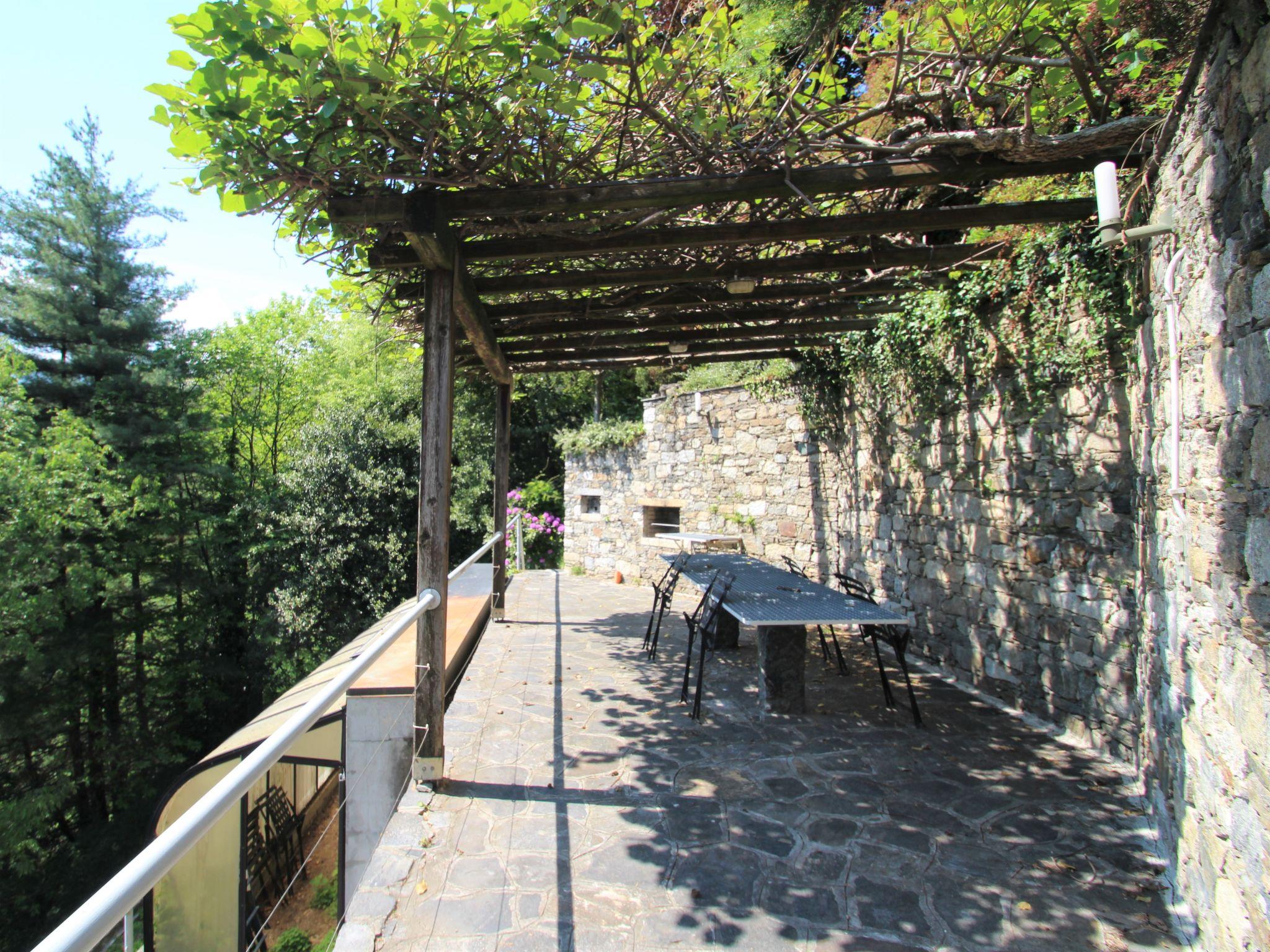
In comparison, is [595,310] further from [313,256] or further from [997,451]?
[997,451]

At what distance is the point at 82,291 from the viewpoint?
1231 cm

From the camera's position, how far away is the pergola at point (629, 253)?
2.90 metres

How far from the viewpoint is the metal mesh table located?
355cm

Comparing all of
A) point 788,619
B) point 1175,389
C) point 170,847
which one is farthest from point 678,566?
point 170,847

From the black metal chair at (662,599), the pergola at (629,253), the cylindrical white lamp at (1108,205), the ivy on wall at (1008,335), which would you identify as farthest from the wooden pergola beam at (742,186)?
the black metal chair at (662,599)

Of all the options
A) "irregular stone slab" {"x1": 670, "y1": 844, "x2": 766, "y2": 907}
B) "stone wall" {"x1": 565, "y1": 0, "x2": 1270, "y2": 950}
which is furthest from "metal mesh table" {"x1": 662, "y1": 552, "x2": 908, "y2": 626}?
"irregular stone slab" {"x1": 670, "y1": 844, "x2": 766, "y2": 907}

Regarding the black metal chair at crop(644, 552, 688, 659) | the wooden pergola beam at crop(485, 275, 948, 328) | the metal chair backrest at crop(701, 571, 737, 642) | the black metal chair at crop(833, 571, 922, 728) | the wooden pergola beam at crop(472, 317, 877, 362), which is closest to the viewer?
the black metal chair at crop(833, 571, 922, 728)

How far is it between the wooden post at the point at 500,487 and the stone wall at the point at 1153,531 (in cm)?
306

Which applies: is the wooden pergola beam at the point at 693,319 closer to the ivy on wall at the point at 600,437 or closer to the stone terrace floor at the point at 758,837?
the stone terrace floor at the point at 758,837

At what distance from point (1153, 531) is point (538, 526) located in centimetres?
1134

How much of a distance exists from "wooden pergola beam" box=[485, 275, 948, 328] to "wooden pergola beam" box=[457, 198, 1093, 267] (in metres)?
0.93

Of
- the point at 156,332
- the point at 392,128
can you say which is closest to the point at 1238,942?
the point at 392,128

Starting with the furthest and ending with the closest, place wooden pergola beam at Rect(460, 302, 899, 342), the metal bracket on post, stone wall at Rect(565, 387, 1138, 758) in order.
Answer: wooden pergola beam at Rect(460, 302, 899, 342)
stone wall at Rect(565, 387, 1138, 758)
the metal bracket on post

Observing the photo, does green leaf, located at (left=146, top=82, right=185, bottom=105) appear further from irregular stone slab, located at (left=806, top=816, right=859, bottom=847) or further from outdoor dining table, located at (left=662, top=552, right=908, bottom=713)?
irregular stone slab, located at (left=806, top=816, right=859, bottom=847)
